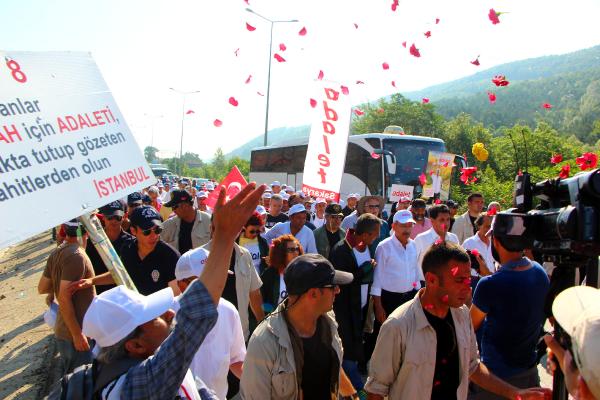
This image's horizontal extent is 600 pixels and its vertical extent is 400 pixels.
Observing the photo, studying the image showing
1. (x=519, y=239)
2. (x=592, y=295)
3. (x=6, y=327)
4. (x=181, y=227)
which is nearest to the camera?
(x=592, y=295)

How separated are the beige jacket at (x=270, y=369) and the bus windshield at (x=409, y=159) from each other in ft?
A: 42.8

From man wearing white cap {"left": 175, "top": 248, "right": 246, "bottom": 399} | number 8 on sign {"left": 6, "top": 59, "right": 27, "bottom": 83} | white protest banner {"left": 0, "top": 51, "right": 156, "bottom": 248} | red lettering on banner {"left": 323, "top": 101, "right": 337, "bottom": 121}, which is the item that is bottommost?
man wearing white cap {"left": 175, "top": 248, "right": 246, "bottom": 399}

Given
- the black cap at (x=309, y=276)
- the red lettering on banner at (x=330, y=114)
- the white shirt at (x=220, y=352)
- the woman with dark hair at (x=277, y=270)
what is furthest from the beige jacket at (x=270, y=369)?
the red lettering on banner at (x=330, y=114)

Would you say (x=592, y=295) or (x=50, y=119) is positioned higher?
(x=50, y=119)

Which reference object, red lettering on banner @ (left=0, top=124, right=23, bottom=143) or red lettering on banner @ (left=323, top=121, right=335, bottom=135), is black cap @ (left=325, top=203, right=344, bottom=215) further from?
red lettering on banner @ (left=0, top=124, right=23, bottom=143)

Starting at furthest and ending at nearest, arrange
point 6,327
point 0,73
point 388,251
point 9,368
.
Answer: point 6,327, point 9,368, point 388,251, point 0,73

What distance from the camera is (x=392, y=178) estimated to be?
49.5 ft

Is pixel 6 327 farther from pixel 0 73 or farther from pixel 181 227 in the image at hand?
pixel 0 73

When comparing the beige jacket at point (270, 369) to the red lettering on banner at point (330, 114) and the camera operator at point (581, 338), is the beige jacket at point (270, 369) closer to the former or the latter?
the camera operator at point (581, 338)

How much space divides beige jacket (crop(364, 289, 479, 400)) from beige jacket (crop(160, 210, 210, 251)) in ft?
12.5

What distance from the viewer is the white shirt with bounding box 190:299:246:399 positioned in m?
2.72

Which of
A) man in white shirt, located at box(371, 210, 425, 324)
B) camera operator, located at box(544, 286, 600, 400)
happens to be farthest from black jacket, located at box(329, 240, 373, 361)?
camera operator, located at box(544, 286, 600, 400)

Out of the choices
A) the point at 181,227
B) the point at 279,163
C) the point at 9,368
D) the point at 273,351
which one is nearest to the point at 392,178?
the point at 279,163

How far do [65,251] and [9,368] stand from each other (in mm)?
2877
